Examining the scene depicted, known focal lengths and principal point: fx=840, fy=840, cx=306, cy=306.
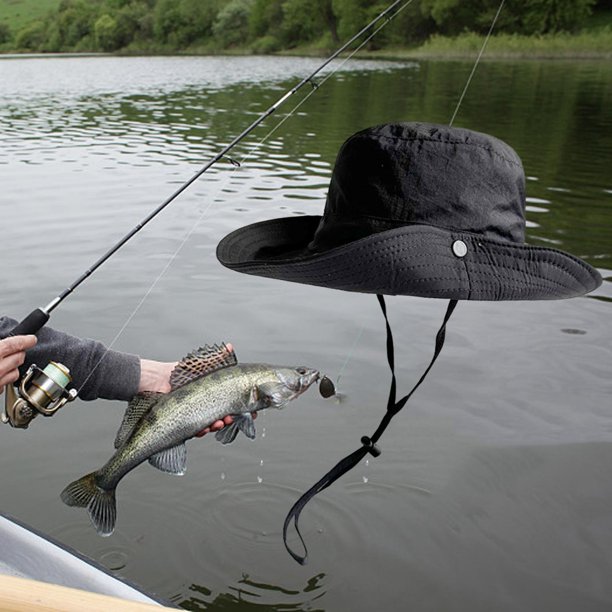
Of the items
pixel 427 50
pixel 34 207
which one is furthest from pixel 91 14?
pixel 34 207

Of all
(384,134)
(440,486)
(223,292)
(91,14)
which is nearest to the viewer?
(384,134)

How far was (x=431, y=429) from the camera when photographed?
527 centimetres

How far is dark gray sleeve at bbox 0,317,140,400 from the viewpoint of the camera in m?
3.10

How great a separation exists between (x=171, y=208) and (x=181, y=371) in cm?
827

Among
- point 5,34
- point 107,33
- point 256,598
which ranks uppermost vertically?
point 256,598

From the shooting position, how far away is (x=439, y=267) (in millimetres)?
2260

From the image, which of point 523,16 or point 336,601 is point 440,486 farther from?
point 523,16

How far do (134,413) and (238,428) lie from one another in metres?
0.41

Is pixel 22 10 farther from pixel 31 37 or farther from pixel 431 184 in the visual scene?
pixel 431 184

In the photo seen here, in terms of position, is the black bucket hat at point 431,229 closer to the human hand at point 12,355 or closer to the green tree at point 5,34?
the human hand at point 12,355

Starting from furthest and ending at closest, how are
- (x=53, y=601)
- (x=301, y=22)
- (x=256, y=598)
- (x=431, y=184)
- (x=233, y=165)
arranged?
1. (x=301, y=22)
2. (x=233, y=165)
3. (x=256, y=598)
4. (x=431, y=184)
5. (x=53, y=601)

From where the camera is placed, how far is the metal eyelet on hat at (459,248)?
7.45ft

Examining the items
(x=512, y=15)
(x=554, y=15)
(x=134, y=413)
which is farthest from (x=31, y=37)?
(x=134, y=413)

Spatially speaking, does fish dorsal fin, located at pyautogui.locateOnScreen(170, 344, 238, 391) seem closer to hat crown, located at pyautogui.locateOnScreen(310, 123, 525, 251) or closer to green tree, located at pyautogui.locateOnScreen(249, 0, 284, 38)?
hat crown, located at pyautogui.locateOnScreen(310, 123, 525, 251)
